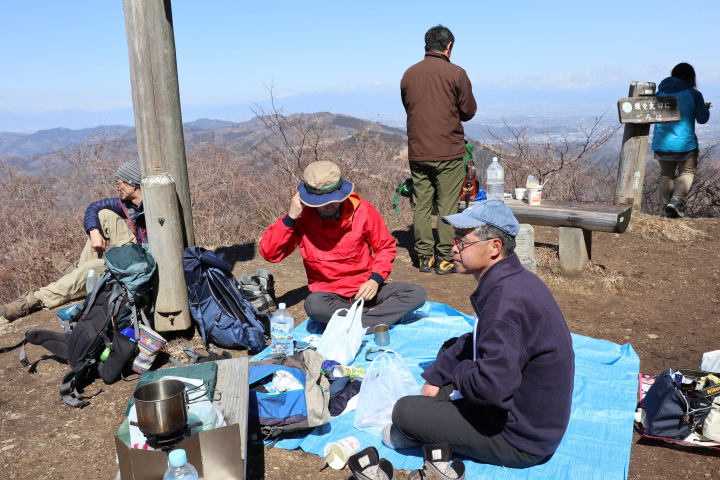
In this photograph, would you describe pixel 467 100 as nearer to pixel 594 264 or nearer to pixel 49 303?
pixel 594 264

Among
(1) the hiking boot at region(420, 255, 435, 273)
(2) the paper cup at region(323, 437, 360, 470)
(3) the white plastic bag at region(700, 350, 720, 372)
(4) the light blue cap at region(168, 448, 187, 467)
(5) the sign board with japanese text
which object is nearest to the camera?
(4) the light blue cap at region(168, 448, 187, 467)

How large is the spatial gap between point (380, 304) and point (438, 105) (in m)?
2.22

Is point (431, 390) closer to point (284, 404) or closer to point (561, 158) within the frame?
point (284, 404)

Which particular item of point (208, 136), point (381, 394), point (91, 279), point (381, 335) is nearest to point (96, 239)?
point (91, 279)

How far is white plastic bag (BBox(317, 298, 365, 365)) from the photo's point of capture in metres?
3.92

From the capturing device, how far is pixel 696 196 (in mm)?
10617

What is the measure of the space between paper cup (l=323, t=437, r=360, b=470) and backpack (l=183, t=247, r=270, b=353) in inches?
52.9

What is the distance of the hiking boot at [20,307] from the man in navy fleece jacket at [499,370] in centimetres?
362

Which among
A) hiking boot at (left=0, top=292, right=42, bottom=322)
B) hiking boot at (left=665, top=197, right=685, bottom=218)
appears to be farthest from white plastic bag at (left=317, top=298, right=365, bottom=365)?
hiking boot at (left=665, top=197, right=685, bottom=218)

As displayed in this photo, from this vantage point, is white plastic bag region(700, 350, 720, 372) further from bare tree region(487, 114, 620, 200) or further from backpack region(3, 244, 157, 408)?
bare tree region(487, 114, 620, 200)

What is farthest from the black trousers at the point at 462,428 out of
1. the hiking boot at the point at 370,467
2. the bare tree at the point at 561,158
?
the bare tree at the point at 561,158

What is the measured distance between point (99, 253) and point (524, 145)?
28.4 ft

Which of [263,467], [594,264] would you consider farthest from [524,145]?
[263,467]

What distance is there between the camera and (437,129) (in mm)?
5734
